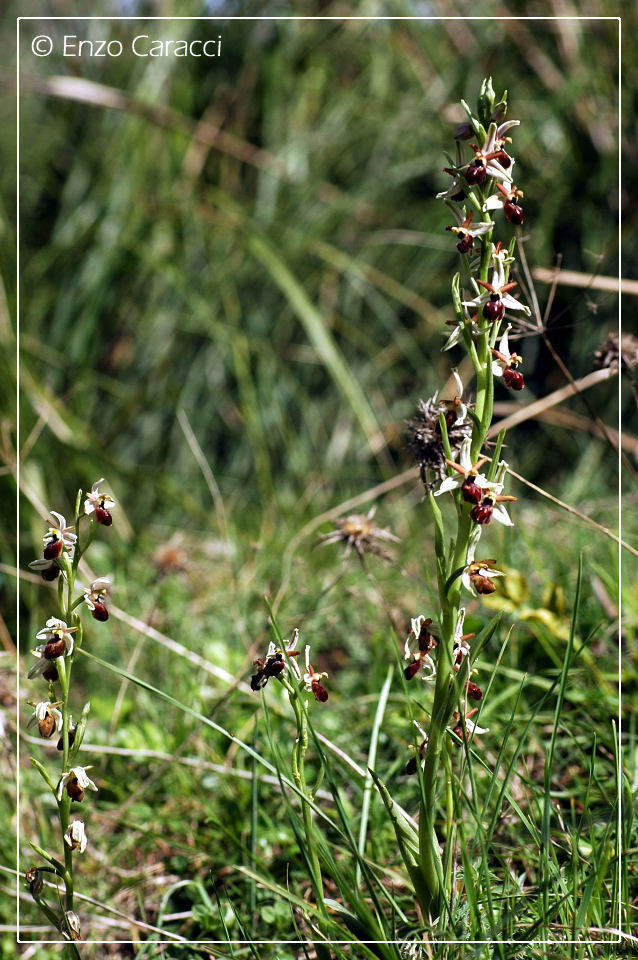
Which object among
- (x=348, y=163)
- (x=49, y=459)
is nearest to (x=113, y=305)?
(x=49, y=459)

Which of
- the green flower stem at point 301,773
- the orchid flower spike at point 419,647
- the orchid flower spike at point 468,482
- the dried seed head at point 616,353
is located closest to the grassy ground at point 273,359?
the dried seed head at point 616,353

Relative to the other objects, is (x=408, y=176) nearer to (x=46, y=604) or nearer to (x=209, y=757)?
(x=46, y=604)

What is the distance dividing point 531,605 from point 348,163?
1969 millimetres

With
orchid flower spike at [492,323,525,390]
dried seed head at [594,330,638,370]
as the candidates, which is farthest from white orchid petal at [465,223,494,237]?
dried seed head at [594,330,638,370]

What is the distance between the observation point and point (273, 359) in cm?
290

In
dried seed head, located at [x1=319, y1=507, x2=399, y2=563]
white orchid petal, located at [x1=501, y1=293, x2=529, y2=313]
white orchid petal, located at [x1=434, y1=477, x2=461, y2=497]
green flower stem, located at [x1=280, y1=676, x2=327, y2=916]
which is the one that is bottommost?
green flower stem, located at [x1=280, y1=676, x2=327, y2=916]

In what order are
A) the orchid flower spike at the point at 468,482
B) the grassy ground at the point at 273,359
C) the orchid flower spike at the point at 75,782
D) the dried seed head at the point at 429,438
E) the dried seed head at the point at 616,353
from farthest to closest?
the grassy ground at the point at 273,359 < the dried seed head at the point at 616,353 < the dried seed head at the point at 429,438 < the orchid flower spike at the point at 75,782 < the orchid flower spike at the point at 468,482

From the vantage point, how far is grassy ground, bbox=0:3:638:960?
5.80ft

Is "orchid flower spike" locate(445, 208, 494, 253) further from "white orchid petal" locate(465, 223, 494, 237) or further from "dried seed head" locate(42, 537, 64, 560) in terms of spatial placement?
"dried seed head" locate(42, 537, 64, 560)

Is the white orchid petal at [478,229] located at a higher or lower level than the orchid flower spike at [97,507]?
higher

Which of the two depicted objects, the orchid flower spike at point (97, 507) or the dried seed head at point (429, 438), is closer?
the orchid flower spike at point (97, 507)

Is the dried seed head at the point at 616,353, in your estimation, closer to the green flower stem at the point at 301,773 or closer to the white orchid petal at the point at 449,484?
the white orchid petal at the point at 449,484

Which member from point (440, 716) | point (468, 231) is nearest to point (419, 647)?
point (440, 716)

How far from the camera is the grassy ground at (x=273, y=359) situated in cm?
177
